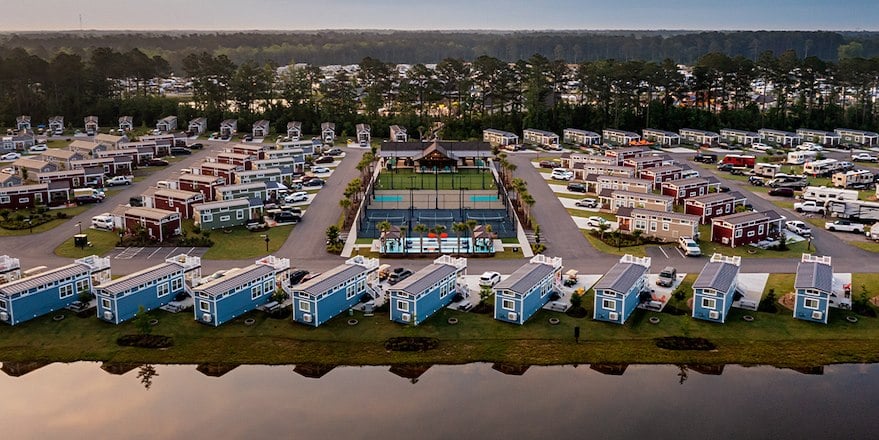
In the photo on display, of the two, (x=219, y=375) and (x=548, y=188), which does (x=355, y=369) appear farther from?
(x=548, y=188)

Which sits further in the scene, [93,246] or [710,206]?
[710,206]

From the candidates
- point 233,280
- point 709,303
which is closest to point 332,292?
point 233,280

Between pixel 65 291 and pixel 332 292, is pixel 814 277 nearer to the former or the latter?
pixel 332 292

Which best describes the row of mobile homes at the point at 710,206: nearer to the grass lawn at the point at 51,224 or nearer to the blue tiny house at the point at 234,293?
the blue tiny house at the point at 234,293

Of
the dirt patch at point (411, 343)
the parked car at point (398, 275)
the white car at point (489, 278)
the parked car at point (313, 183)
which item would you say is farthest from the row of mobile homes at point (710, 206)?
the parked car at point (313, 183)

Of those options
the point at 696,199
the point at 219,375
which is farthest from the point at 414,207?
the point at 219,375

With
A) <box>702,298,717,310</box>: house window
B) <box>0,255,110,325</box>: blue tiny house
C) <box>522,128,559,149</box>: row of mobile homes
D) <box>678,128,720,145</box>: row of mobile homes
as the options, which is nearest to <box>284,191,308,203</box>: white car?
<box>0,255,110,325</box>: blue tiny house

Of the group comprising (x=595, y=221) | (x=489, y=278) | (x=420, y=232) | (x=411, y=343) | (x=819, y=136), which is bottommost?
(x=411, y=343)

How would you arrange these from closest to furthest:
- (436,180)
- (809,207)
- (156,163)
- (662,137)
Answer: (809,207) < (436,180) < (156,163) < (662,137)
